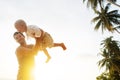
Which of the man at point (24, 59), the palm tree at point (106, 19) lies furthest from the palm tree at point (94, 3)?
the man at point (24, 59)

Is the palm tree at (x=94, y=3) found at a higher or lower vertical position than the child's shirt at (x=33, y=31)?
higher

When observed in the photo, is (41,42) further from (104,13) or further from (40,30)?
(104,13)

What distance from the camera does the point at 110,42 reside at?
48.2 metres

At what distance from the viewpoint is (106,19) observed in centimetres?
4378

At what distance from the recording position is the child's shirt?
14.8 ft

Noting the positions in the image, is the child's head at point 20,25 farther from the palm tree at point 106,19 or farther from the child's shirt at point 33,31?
the palm tree at point 106,19

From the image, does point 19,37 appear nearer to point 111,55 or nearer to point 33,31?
point 33,31

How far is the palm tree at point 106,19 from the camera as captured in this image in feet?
141

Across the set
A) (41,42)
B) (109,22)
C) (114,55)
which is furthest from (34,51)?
(114,55)

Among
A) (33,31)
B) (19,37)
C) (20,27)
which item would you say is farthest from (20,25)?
(19,37)

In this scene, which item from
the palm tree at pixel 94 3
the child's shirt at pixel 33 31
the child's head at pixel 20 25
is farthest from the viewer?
the palm tree at pixel 94 3

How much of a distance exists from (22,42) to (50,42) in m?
0.51

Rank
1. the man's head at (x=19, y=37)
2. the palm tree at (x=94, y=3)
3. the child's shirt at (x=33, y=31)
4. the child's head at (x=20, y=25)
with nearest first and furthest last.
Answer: the child's head at (x=20, y=25) → the child's shirt at (x=33, y=31) → the man's head at (x=19, y=37) → the palm tree at (x=94, y=3)

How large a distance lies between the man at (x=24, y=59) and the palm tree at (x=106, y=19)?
37889mm
